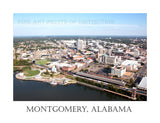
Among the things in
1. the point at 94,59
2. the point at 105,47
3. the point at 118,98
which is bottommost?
the point at 118,98

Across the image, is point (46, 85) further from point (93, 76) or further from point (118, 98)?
point (118, 98)

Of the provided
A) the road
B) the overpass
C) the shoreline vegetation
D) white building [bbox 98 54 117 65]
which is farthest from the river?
white building [bbox 98 54 117 65]

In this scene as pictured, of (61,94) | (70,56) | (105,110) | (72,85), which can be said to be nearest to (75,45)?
(70,56)

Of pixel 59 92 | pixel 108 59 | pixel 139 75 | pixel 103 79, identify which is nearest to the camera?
pixel 59 92

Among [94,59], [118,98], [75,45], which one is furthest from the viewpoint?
[75,45]

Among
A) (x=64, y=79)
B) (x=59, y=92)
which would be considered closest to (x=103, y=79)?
(x=64, y=79)

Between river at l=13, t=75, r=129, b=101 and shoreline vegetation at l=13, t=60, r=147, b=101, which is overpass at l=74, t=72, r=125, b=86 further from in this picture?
river at l=13, t=75, r=129, b=101

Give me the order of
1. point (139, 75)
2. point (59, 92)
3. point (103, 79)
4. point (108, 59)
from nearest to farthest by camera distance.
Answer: point (59, 92)
point (103, 79)
point (139, 75)
point (108, 59)

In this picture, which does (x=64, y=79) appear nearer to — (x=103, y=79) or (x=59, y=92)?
(x=59, y=92)
